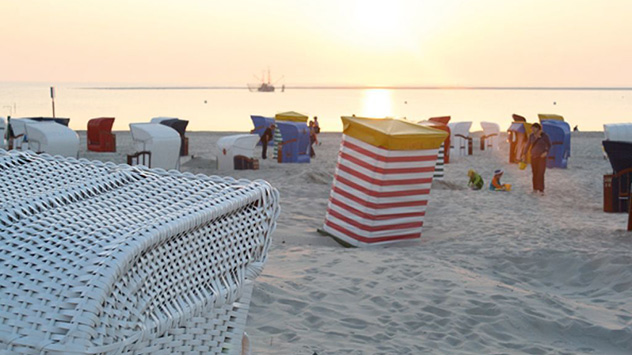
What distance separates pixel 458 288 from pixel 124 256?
413 centimetres

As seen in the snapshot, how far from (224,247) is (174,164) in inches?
498

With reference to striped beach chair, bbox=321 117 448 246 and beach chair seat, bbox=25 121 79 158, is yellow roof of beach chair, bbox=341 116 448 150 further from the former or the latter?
beach chair seat, bbox=25 121 79 158

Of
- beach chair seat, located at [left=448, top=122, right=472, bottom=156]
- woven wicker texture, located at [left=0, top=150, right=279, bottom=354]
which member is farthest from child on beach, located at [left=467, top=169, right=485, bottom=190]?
woven wicker texture, located at [left=0, top=150, right=279, bottom=354]

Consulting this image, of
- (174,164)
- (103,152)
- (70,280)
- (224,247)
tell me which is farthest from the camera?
(103,152)

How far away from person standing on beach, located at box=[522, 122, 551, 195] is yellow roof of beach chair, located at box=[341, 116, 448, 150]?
4923 mm

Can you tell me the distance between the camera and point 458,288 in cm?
566

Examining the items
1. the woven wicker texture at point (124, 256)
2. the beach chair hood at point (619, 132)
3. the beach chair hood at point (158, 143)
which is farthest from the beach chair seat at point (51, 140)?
the woven wicker texture at point (124, 256)

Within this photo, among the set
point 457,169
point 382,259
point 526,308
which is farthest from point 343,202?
point 457,169

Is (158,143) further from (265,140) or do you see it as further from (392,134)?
(392,134)

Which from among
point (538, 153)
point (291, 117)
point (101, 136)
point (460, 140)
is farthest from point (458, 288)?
point (101, 136)

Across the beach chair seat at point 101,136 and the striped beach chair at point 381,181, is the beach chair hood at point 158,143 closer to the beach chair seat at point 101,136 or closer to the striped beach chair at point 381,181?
the beach chair seat at point 101,136

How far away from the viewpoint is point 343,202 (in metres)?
8.17

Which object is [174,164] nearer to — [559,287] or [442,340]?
[559,287]


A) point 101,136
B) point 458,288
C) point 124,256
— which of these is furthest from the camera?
point 101,136
